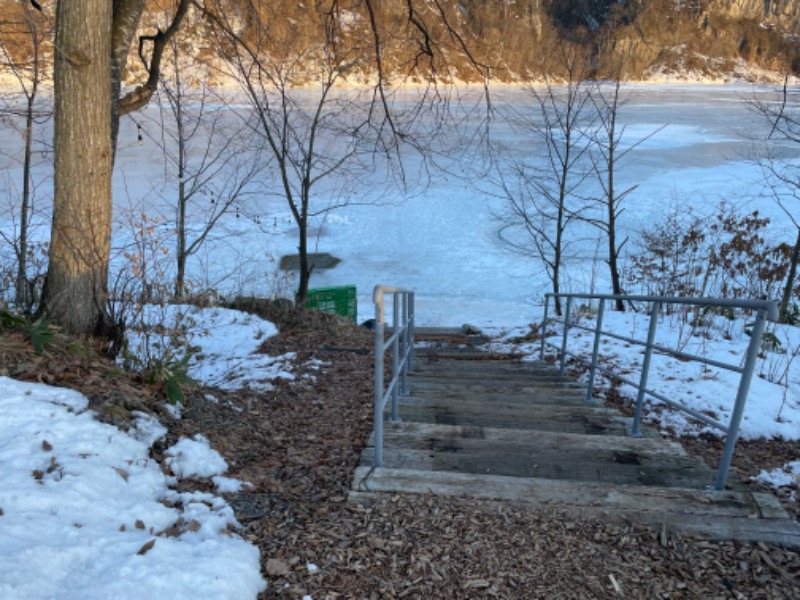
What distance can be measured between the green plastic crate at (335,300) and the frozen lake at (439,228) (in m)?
0.97

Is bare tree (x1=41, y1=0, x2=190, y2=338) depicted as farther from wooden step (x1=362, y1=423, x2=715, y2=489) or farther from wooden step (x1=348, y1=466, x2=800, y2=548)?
wooden step (x1=348, y1=466, x2=800, y2=548)

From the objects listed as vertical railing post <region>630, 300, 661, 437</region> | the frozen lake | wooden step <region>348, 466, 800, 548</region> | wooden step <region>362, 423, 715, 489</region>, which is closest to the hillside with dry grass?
the frozen lake

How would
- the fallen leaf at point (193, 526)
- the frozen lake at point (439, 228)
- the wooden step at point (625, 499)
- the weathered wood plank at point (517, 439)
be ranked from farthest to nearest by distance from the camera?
the frozen lake at point (439, 228)
the weathered wood plank at point (517, 439)
the wooden step at point (625, 499)
the fallen leaf at point (193, 526)

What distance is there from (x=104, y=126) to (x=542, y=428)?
11.6 feet

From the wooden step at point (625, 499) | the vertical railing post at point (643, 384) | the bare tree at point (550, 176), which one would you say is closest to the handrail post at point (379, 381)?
the wooden step at point (625, 499)

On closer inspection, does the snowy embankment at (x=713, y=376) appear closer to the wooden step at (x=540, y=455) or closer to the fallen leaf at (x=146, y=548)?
the wooden step at (x=540, y=455)

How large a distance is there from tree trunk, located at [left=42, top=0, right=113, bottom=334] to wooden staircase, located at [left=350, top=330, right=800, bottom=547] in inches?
87.6

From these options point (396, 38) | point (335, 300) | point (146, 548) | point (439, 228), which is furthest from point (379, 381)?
point (439, 228)

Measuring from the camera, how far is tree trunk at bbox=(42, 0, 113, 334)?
3.33m

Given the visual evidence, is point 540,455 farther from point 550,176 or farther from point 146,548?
point 550,176

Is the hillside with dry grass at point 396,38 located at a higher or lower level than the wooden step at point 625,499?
higher

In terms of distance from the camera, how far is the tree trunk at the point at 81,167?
3332mm

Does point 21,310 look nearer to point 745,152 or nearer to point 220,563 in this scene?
point 220,563

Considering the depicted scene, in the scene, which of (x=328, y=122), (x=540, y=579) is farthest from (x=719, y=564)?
(x=328, y=122)
